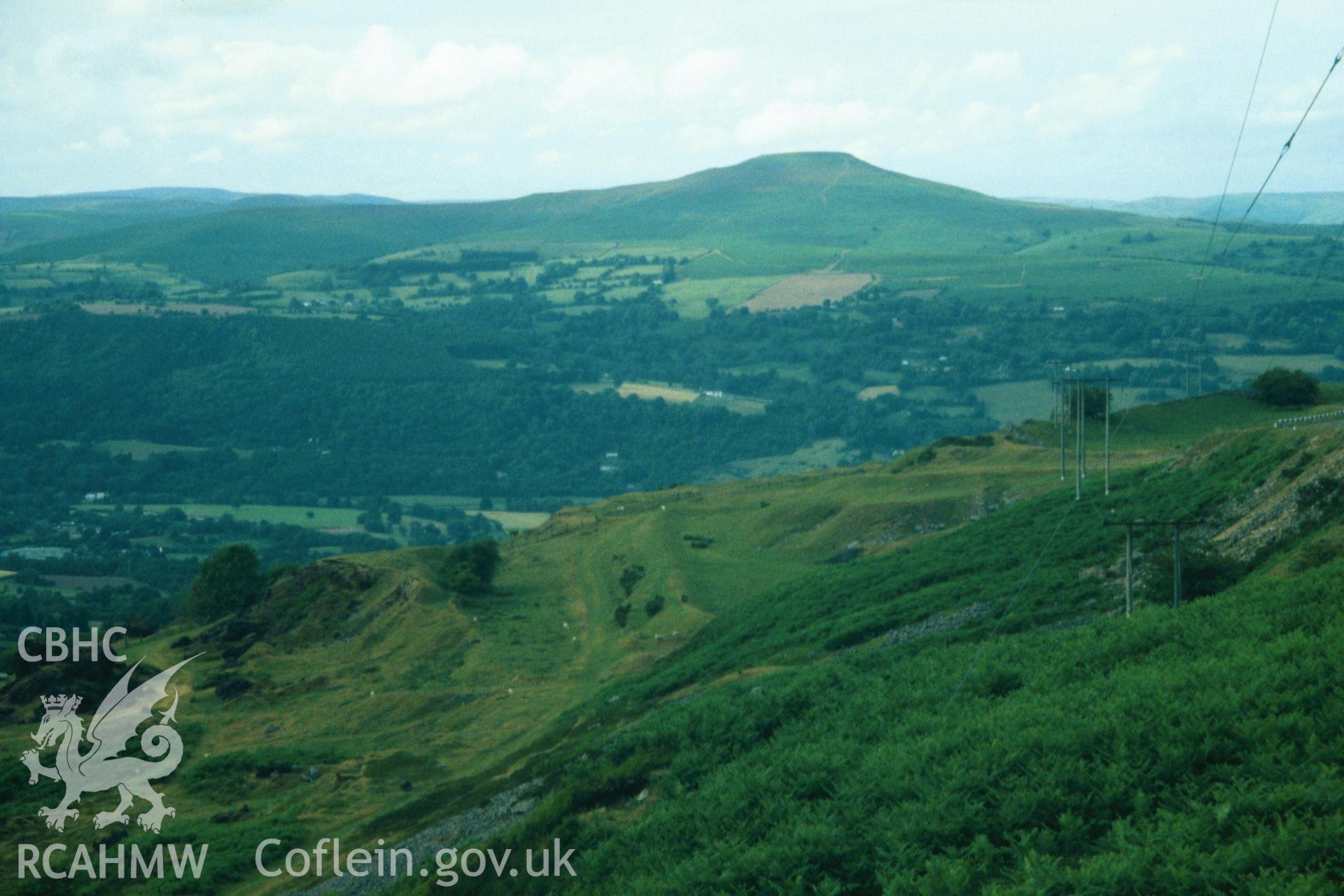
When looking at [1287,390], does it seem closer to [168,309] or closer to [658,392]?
[658,392]

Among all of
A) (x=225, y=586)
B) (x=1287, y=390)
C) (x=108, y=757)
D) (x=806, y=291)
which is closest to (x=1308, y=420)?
(x=1287, y=390)

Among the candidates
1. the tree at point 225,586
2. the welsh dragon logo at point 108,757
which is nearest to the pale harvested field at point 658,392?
the tree at point 225,586

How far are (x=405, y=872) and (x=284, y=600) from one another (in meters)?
32.0

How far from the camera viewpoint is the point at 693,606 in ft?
134

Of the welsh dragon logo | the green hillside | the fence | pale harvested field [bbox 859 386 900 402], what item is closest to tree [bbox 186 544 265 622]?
the green hillside

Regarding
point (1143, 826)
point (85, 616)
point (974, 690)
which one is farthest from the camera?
point (85, 616)

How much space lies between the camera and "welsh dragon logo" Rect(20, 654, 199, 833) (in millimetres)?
26625

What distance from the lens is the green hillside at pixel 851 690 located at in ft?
41.4

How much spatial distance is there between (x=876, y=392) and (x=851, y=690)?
132 metres

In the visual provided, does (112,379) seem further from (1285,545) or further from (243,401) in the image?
(1285,545)

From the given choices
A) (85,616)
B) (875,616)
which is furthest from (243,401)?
(875,616)

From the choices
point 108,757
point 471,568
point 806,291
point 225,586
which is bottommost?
point 225,586

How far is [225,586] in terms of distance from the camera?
53.9 meters

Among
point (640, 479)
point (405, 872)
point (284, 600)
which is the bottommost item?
point (640, 479)
